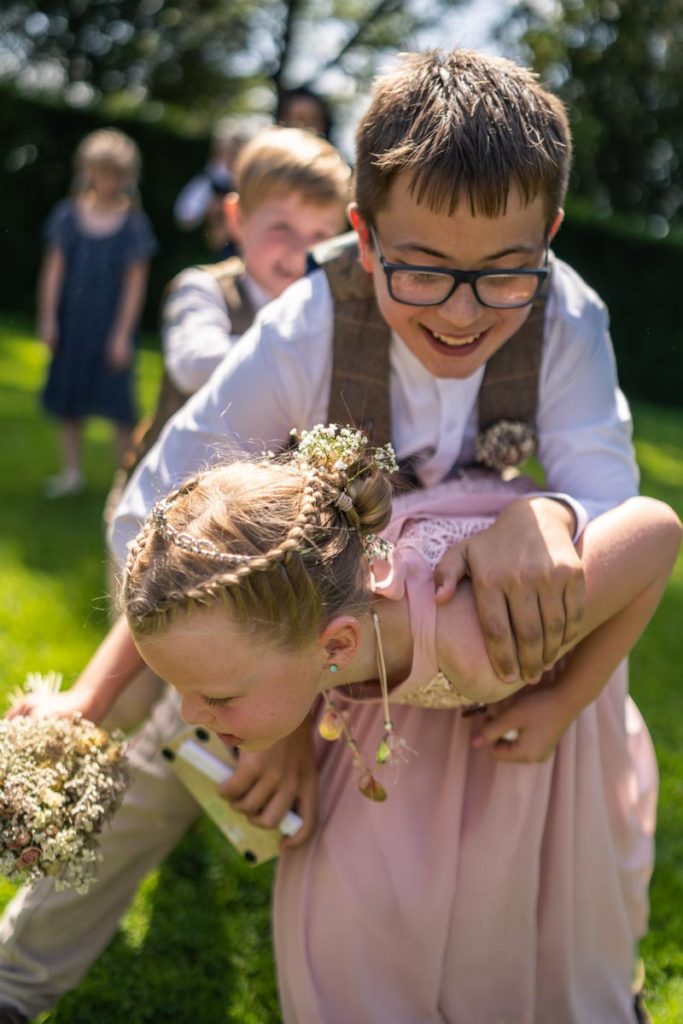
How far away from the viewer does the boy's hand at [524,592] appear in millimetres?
2092

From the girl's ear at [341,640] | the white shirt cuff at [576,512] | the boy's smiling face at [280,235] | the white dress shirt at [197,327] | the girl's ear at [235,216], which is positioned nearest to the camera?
the girl's ear at [341,640]

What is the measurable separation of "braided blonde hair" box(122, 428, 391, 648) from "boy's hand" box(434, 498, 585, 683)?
0.23 m

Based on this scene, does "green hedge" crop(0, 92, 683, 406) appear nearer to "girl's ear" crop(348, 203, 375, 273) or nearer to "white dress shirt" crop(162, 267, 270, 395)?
"white dress shirt" crop(162, 267, 270, 395)

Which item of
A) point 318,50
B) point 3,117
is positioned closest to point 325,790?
point 3,117

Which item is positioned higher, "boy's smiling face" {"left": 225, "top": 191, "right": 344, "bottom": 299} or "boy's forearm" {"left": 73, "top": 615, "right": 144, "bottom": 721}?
"boy's smiling face" {"left": 225, "top": 191, "right": 344, "bottom": 299}

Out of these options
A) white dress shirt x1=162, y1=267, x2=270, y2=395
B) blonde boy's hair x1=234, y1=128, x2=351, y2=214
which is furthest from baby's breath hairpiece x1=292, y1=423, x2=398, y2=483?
blonde boy's hair x1=234, y1=128, x2=351, y2=214

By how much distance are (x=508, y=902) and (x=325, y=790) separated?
0.46 meters

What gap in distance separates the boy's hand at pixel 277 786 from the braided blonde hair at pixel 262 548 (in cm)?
51

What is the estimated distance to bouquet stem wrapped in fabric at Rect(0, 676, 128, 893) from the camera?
2070 millimetres

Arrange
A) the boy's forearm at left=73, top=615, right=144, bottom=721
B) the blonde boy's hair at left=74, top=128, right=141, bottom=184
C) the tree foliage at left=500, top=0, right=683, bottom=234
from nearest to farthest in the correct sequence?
the boy's forearm at left=73, top=615, right=144, bottom=721
the blonde boy's hair at left=74, top=128, right=141, bottom=184
the tree foliage at left=500, top=0, right=683, bottom=234

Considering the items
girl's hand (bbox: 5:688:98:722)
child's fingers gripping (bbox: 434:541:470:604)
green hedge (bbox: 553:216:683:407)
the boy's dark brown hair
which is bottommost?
green hedge (bbox: 553:216:683:407)

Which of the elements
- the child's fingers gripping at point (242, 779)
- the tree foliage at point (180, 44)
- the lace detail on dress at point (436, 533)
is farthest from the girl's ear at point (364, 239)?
the tree foliage at point (180, 44)

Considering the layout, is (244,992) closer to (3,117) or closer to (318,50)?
(3,117)

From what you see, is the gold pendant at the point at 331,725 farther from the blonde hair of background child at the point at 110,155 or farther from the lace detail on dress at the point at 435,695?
the blonde hair of background child at the point at 110,155
